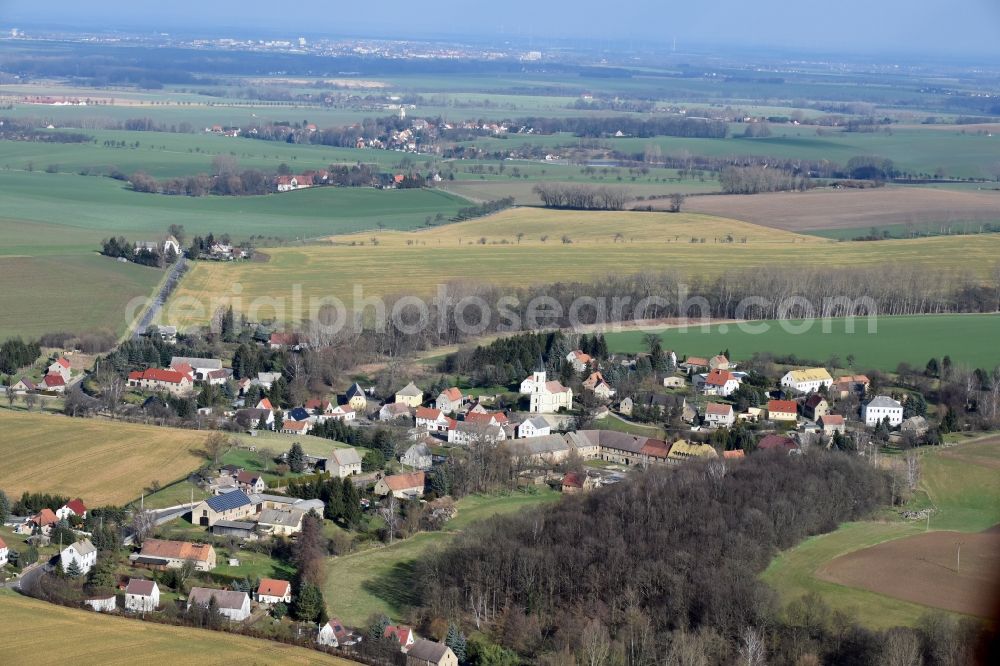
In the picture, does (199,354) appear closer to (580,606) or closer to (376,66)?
(580,606)

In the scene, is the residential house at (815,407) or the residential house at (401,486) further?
the residential house at (815,407)

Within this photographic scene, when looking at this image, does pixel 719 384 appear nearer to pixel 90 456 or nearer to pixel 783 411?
pixel 783 411

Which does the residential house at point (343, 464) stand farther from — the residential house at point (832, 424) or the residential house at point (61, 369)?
the residential house at point (832, 424)

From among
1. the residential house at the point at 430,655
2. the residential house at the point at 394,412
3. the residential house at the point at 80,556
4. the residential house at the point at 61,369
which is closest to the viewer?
the residential house at the point at 430,655

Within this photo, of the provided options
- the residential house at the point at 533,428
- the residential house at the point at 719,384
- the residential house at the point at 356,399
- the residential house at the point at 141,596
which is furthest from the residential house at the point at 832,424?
the residential house at the point at 141,596

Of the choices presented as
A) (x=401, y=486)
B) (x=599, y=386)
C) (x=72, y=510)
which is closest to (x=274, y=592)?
(x=72, y=510)
